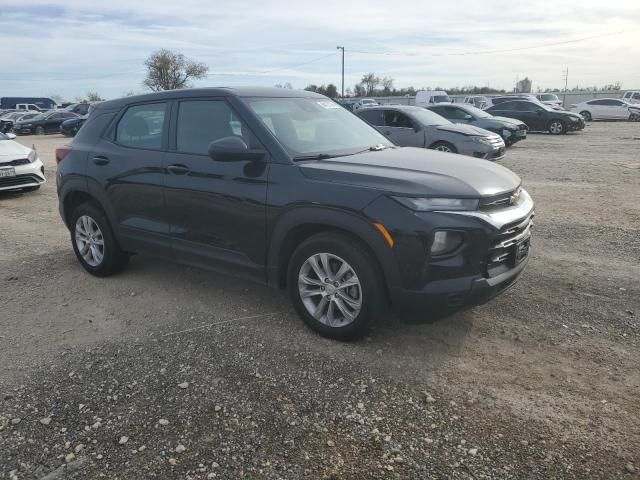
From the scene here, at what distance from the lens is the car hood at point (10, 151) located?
31.5 feet

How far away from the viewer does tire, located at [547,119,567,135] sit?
23031 mm

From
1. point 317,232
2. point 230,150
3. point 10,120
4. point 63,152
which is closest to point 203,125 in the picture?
point 230,150

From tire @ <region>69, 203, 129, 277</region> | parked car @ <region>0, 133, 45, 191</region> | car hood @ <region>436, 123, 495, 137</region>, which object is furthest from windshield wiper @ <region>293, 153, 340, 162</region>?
car hood @ <region>436, 123, 495, 137</region>

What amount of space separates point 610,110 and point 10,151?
1304 inches

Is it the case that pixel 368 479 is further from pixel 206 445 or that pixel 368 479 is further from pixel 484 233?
pixel 484 233

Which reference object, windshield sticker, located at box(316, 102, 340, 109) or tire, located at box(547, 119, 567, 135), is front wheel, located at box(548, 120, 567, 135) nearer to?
tire, located at box(547, 119, 567, 135)

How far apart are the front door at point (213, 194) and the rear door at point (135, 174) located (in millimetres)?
157

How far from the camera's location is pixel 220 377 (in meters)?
3.38

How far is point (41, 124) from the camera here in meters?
32.0

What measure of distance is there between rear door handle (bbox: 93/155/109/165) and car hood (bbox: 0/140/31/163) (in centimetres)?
578

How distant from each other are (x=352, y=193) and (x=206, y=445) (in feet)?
5.79

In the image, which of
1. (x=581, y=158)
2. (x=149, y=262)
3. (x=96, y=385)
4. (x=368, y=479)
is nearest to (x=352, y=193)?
(x=368, y=479)

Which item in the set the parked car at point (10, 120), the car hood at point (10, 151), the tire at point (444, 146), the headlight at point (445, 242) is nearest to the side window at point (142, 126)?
the headlight at point (445, 242)

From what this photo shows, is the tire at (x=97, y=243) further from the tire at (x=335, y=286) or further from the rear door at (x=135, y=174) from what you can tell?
the tire at (x=335, y=286)
